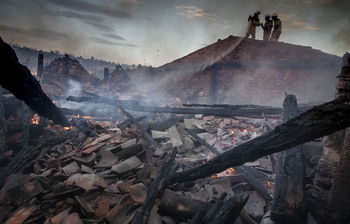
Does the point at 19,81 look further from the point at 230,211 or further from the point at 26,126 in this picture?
the point at 230,211

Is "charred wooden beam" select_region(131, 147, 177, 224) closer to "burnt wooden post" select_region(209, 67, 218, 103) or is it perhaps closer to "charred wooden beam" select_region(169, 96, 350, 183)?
"charred wooden beam" select_region(169, 96, 350, 183)

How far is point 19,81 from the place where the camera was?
3811 millimetres

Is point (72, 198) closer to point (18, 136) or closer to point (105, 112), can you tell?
point (18, 136)

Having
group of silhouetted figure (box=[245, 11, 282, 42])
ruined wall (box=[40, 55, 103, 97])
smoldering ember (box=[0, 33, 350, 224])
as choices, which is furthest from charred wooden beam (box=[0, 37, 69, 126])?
group of silhouetted figure (box=[245, 11, 282, 42])

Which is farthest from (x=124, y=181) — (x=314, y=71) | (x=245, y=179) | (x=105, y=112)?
(x=314, y=71)

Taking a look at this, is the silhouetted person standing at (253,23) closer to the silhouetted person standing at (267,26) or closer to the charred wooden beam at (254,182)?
the silhouetted person standing at (267,26)

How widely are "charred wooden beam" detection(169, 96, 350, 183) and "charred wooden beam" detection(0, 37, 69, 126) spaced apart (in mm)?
4441

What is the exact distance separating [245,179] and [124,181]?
295cm

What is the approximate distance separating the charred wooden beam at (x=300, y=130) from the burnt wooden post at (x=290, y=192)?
4.69 feet

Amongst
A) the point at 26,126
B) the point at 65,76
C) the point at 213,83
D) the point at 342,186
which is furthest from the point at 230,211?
the point at 65,76

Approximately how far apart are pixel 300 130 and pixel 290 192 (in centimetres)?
181

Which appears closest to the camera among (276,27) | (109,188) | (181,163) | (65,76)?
(109,188)

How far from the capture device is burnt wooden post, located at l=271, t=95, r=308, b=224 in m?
2.54

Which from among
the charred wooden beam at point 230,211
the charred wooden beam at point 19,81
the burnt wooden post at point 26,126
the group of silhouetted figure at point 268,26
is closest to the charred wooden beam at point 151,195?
the charred wooden beam at point 230,211
